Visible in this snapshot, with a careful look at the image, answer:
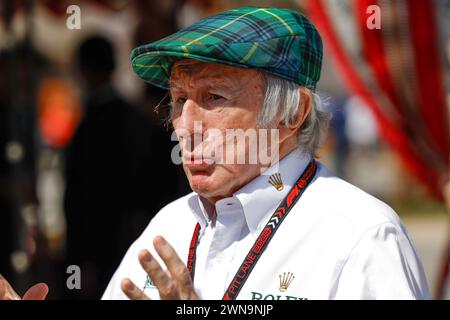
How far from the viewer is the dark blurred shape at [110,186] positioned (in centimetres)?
477

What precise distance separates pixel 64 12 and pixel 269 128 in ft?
11.4

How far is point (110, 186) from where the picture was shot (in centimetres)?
480

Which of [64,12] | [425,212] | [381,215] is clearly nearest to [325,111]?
[381,215]

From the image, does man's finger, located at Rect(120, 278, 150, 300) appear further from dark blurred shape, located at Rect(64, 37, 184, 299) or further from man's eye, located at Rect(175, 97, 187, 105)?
dark blurred shape, located at Rect(64, 37, 184, 299)

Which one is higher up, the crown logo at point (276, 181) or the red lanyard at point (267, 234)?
the crown logo at point (276, 181)

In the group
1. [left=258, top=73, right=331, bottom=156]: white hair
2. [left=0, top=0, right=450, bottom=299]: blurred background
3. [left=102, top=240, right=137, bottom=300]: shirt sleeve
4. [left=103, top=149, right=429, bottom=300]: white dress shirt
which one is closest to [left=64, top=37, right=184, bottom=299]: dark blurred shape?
[left=0, top=0, right=450, bottom=299]: blurred background

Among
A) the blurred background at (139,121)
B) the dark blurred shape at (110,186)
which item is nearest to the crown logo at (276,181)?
the blurred background at (139,121)

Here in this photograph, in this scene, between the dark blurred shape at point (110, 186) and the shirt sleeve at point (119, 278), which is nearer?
the shirt sleeve at point (119, 278)

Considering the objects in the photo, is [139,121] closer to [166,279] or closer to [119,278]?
[119,278]

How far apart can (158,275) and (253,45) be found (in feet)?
2.05

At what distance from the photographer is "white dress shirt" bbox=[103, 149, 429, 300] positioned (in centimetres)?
187

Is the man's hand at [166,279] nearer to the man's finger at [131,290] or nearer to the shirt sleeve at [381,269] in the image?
the man's finger at [131,290]

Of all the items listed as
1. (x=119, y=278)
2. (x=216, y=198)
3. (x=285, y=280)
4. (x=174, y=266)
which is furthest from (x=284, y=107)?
(x=119, y=278)

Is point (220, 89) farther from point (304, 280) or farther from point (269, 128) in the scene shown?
point (304, 280)
